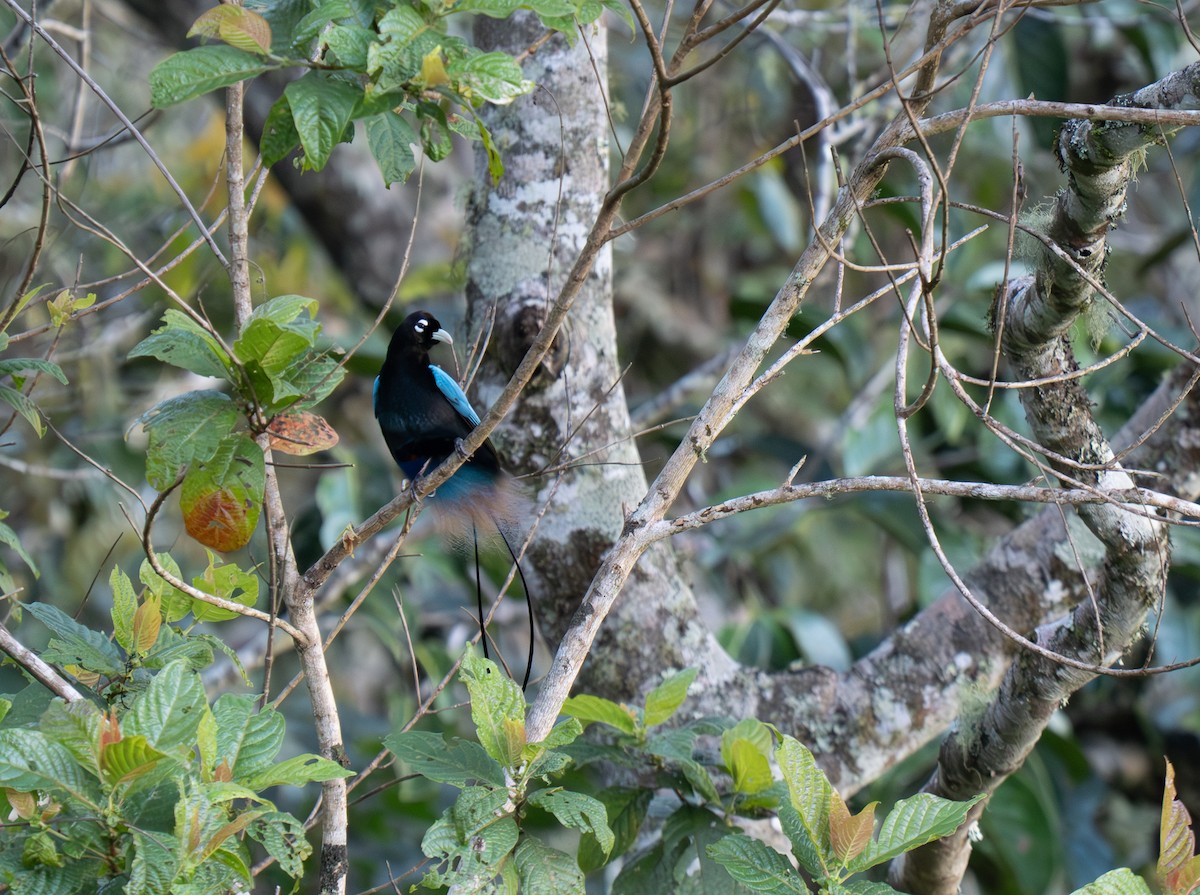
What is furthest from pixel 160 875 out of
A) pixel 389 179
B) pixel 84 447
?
pixel 84 447

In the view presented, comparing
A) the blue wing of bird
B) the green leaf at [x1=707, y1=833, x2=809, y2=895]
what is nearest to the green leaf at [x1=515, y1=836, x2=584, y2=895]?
the green leaf at [x1=707, y1=833, x2=809, y2=895]

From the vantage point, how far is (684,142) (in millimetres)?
6277

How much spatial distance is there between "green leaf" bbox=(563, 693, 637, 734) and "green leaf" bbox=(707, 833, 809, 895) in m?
0.35

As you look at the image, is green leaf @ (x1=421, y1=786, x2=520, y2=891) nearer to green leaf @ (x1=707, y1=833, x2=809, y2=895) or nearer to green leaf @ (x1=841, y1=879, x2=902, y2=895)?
green leaf @ (x1=707, y1=833, x2=809, y2=895)

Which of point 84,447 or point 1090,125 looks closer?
point 1090,125

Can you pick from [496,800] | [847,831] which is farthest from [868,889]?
[496,800]

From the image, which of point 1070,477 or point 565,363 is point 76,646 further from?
point 1070,477

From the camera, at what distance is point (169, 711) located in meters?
1.50

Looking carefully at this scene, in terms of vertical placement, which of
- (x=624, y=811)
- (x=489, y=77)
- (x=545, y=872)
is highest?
(x=489, y=77)

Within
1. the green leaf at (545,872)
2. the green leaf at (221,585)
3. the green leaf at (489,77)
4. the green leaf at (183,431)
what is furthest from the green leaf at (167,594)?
the green leaf at (489,77)

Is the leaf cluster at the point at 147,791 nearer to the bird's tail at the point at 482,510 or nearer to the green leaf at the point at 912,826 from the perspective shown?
the green leaf at the point at 912,826

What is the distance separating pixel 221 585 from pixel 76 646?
26 centimetres

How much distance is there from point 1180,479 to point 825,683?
0.98 m

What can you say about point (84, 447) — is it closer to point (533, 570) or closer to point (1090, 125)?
point (533, 570)
